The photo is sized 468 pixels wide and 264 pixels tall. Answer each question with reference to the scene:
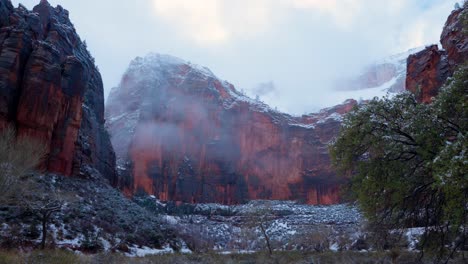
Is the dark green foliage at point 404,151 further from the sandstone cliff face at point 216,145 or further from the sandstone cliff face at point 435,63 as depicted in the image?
the sandstone cliff face at point 216,145

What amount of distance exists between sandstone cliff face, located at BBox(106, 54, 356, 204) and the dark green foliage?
117315 millimetres

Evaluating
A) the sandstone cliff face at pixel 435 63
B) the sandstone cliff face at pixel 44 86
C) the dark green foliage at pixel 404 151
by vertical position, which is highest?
the sandstone cliff face at pixel 435 63

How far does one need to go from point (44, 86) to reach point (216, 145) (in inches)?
3956

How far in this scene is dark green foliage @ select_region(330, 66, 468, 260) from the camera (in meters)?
12.9

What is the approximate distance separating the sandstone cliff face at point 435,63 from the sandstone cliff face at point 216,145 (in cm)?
7840

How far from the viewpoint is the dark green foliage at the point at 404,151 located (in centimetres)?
1293

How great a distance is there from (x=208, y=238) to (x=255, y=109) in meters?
87.1

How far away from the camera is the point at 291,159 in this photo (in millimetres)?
141875

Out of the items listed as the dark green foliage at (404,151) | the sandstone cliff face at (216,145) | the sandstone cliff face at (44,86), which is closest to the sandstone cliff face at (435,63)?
the dark green foliage at (404,151)

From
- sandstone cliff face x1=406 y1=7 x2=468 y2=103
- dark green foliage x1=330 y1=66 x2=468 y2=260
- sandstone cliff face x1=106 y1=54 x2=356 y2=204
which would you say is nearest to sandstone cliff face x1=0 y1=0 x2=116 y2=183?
dark green foliage x1=330 y1=66 x2=468 y2=260

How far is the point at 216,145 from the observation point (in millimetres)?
142625

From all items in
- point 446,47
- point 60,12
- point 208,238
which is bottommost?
point 208,238

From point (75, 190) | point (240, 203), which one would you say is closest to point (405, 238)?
point (75, 190)

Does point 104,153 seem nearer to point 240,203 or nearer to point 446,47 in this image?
point 446,47
